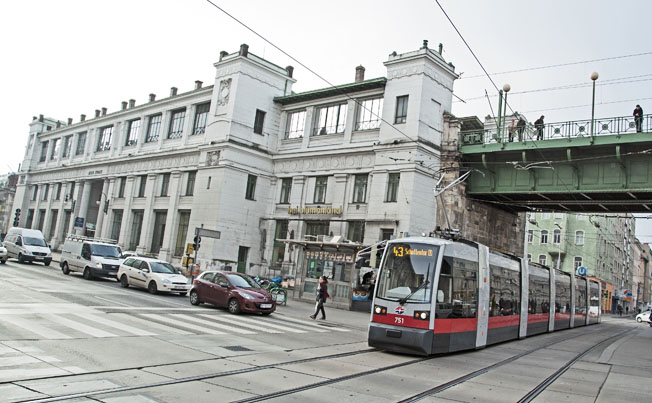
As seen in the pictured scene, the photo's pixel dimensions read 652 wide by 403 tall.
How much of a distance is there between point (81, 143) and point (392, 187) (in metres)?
→ 42.1

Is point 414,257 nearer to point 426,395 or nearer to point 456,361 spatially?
point 456,361

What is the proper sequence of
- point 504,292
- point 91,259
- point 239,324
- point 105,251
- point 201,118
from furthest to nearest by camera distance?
point 201,118 → point 105,251 → point 91,259 → point 504,292 → point 239,324

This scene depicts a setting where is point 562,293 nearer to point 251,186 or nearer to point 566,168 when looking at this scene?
point 566,168

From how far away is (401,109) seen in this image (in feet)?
97.7

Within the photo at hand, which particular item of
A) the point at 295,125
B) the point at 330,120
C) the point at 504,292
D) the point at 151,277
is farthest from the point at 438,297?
the point at 295,125

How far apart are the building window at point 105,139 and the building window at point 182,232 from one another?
1756 centimetres

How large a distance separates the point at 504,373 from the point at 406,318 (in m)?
2.45

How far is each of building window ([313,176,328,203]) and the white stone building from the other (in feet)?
0.38

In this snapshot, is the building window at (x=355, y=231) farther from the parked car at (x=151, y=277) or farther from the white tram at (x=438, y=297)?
the white tram at (x=438, y=297)

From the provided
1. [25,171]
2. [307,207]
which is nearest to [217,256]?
[307,207]

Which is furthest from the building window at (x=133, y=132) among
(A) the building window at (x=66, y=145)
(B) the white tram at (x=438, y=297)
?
(B) the white tram at (x=438, y=297)

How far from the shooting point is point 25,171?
64.4m

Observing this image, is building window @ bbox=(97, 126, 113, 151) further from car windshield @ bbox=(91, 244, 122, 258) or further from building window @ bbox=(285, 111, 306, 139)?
car windshield @ bbox=(91, 244, 122, 258)

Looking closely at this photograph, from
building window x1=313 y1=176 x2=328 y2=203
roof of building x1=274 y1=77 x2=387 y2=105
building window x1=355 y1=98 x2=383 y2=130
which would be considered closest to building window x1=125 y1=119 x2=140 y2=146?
roof of building x1=274 y1=77 x2=387 y2=105
